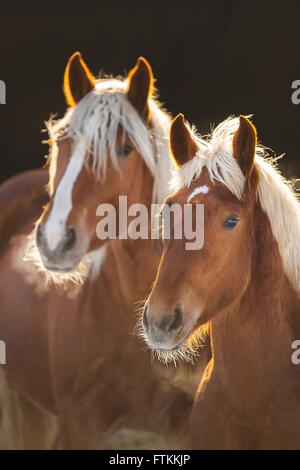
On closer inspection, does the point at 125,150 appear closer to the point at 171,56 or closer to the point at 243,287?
the point at 243,287

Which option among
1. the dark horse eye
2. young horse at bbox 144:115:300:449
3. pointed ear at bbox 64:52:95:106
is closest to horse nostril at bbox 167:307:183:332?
young horse at bbox 144:115:300:449

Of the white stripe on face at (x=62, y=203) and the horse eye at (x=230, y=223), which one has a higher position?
the white stripe on face at (x=62, y=203)

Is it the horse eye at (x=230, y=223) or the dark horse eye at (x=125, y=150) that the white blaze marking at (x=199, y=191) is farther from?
the dark horse eye at (x=125, y=150)

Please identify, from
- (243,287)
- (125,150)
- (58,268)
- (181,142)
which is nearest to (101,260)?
(58,268)

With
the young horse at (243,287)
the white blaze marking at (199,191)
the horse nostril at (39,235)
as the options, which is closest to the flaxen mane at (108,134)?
the horse nostril at (39,235)

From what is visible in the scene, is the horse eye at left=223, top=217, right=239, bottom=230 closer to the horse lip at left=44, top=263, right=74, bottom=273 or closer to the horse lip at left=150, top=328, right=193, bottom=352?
the horse lip at left=150, top=328, right=193, bottom=352

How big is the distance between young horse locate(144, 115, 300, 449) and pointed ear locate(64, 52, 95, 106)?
3.55 feet

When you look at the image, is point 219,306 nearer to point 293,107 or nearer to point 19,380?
point 19,380

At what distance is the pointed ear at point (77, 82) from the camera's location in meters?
4.01

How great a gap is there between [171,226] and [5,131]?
16.6ft

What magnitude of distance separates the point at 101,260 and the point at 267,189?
1.26 metres

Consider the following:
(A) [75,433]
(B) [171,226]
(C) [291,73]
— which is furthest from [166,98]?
(B) [171,226]

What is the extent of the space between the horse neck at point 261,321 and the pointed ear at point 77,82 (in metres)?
1.32
